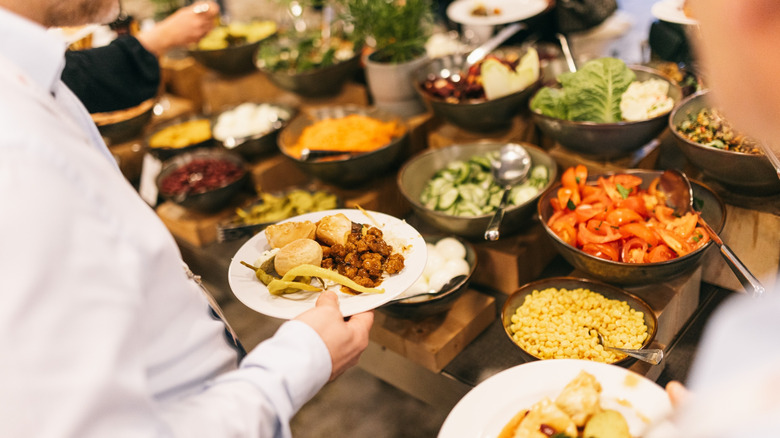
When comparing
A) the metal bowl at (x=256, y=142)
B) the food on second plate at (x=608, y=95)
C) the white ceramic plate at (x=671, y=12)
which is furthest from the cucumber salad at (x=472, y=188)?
the metal bowl at (x=256, y=142)

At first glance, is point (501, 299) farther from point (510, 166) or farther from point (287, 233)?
point (287, 233)

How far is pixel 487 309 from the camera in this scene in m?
1.76

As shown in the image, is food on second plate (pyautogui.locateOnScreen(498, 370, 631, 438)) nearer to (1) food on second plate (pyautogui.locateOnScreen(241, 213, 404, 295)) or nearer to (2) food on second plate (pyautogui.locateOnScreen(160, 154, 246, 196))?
(1) food on second plate (pyautogui.locateOnScreen(241, 213, 404, 295))

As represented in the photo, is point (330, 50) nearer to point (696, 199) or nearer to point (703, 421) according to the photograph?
point (696, 199)

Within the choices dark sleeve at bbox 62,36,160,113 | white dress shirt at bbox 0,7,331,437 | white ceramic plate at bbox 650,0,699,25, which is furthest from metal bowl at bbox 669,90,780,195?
dark sleeve at bbox 62,36,160,113

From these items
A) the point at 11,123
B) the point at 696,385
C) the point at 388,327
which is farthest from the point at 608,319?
the point at 11,123

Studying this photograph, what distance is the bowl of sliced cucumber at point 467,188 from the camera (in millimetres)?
1795

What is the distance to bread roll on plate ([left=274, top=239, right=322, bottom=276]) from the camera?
4.29 feet

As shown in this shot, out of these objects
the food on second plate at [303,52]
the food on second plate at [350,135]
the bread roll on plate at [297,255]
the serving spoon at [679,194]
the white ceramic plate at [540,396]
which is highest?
the bread roll on plate at [297,255]

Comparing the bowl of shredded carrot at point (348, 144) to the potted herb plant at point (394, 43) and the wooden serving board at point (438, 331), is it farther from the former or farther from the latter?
the wooden serving board at point (438, 331)

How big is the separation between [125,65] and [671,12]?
2101 mm

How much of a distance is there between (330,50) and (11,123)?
224 cm

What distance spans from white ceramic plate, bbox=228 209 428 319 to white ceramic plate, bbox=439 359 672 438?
0.27 metres

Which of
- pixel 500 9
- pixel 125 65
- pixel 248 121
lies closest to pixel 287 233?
pixel 125 65
